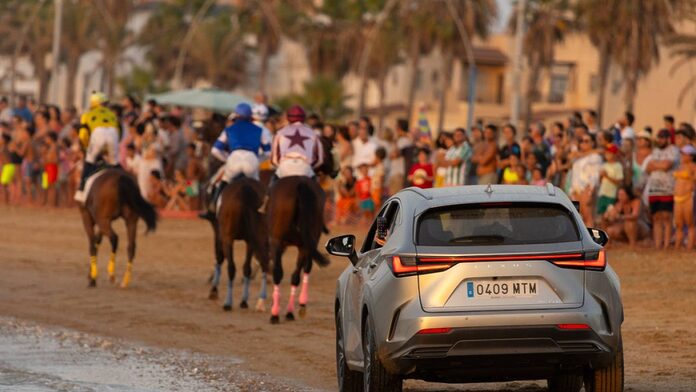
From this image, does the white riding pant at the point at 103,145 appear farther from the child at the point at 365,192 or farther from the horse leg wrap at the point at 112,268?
the child at the point at 365,192

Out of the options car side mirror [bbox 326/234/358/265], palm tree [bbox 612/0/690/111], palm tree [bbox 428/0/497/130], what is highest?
palm tree [bbox 428/0/497/130]

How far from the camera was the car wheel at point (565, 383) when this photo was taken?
1164 centimetres

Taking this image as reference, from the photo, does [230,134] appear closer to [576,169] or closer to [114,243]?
[114,243]

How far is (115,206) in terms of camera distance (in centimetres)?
2142

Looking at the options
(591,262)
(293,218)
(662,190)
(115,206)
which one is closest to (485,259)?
(591,262)

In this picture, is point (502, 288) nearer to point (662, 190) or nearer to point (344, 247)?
point (344, 247)

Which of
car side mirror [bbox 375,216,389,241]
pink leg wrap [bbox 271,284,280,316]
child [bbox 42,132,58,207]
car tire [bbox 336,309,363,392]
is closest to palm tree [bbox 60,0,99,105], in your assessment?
child [bbox 42,132,58,207]

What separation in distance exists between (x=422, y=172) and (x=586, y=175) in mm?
2429

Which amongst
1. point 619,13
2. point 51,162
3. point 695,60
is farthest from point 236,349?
point 695,60

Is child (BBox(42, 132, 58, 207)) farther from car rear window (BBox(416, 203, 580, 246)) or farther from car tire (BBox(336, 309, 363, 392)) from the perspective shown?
car rear window (BBox(416, 203, 580, 246))

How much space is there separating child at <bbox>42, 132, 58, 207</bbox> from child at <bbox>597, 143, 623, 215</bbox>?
45.0 feet

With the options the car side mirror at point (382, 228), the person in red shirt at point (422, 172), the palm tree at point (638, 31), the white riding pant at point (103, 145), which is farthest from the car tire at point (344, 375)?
the palm tree at point (638, 31)

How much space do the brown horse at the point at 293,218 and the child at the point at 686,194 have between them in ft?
21.6

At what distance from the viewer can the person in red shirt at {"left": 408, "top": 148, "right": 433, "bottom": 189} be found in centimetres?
2492
